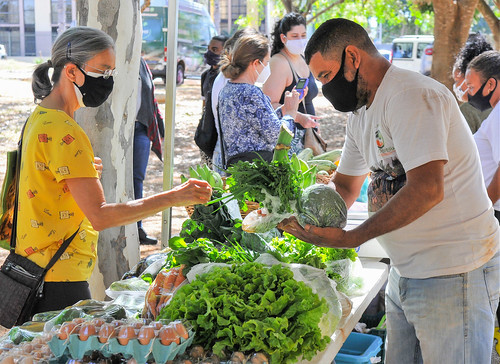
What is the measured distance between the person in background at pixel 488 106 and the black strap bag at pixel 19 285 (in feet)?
8.60

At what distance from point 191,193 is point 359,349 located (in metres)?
1.56

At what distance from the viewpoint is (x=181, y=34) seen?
21531mm

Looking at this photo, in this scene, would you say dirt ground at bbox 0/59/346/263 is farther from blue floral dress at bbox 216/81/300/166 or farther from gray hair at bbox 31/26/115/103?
gray hair at bbox 31/26/115/103

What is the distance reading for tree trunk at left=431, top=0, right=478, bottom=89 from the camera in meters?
8.43

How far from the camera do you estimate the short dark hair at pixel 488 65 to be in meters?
4.21

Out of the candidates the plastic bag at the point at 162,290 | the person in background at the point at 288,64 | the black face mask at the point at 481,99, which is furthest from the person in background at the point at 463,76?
the plastic bag at the point at 162,290

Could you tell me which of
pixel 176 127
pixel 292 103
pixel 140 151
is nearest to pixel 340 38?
pixel 292 103

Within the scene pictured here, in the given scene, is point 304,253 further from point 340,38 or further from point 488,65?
point 488,65

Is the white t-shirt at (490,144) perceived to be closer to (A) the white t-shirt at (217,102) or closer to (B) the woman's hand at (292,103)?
(B) the woman's hand at (292,103)

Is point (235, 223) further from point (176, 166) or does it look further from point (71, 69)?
point (176, 166)

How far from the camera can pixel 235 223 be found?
129 inches

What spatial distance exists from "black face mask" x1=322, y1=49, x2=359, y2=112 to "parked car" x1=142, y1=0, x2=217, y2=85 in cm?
1701

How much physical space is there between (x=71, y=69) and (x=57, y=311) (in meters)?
1.05

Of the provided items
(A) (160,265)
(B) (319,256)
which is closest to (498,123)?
(B) (319,256)
